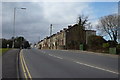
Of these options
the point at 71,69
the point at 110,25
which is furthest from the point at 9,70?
the point at 110,25

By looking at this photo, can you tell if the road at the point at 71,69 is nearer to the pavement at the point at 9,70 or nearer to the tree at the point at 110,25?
the pavement at the point at 9,70

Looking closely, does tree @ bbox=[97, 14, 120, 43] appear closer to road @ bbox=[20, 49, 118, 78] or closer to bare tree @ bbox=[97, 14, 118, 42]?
bare tree @ bbox=[97, 14, 118, 42]

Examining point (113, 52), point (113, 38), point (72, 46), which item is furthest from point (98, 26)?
point (113, 52)

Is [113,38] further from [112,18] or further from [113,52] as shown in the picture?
[113,52]

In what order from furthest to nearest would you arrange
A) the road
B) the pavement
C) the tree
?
the tree → the pavement → the road

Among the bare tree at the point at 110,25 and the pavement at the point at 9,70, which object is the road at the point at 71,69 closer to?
the pavement at the point at 9,70

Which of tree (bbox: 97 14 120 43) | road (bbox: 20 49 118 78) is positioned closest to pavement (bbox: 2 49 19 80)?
road (bbox: 20 49 118 78)

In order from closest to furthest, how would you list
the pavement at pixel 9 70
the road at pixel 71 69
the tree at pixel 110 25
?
1. the road at pixel 71 69
2. the pavement at pixel 9 70
3. the tree at pixel 110 25

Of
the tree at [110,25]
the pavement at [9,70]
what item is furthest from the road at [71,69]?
the tree at [110,25]

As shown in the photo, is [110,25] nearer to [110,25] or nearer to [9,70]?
[110,25]

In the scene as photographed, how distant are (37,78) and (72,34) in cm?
9421

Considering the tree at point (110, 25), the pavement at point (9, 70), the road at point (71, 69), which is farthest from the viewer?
the tree at point (110, 25)

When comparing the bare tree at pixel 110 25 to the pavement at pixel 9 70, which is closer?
the pavement at pixel 9 70

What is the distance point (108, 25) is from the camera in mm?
81500
